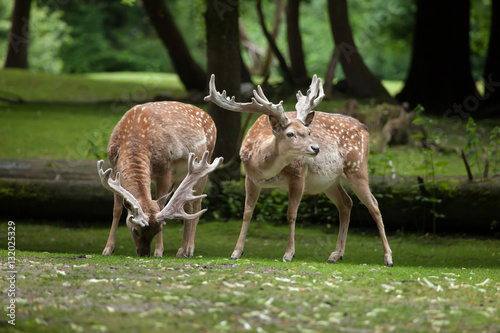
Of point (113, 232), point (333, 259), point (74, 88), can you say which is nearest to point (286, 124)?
point (333, 259)

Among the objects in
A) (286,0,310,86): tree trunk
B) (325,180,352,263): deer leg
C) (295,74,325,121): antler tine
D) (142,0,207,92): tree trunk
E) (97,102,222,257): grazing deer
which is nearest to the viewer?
(97,102,222,257): grazing deer

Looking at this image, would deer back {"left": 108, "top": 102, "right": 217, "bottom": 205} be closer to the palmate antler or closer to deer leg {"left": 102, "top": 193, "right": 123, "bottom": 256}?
the palmate antler

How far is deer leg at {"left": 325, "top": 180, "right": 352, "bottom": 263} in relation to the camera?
9.14 meters

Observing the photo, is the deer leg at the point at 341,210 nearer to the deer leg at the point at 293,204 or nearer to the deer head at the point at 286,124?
the deer leg at the point at 293,204

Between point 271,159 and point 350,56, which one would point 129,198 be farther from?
point 350,56

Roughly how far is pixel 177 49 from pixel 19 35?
719 cm

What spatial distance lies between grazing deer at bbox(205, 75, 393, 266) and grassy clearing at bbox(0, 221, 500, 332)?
0.85 m

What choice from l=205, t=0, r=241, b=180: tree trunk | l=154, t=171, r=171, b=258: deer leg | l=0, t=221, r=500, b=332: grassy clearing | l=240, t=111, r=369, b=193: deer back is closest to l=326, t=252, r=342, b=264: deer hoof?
l=0, t=221, r=500, b=332: grassy clearing

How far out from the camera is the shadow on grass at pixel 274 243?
9.55 metres

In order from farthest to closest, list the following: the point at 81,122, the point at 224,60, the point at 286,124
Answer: the point at 81,122
the point at 224,60
the point at 286,124

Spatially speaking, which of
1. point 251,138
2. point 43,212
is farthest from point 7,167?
point 251,138

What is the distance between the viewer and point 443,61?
19797 millimetres

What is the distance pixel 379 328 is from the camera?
513 cm

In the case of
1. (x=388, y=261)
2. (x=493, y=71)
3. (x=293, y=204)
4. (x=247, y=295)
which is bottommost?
(x=388, y=261)
